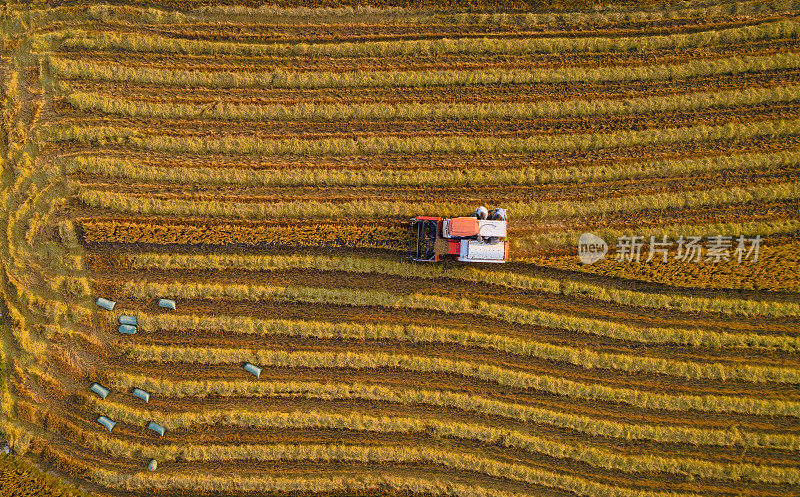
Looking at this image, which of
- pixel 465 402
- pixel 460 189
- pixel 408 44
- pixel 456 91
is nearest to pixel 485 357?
pixel 465 402

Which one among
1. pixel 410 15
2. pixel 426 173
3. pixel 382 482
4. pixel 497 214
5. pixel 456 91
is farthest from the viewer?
pixel 410 15

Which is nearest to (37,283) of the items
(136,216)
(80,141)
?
(136,216)

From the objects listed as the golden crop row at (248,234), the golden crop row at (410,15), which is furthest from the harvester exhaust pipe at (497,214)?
the golden crop row at (410,15)

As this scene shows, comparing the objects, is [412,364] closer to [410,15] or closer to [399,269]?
[399,269]

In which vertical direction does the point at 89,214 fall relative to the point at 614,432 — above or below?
above

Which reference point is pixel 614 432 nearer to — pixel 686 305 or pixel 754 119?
pixel 686 305

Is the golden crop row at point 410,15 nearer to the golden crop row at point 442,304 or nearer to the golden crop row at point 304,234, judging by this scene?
the golden crop row at point 304,234
